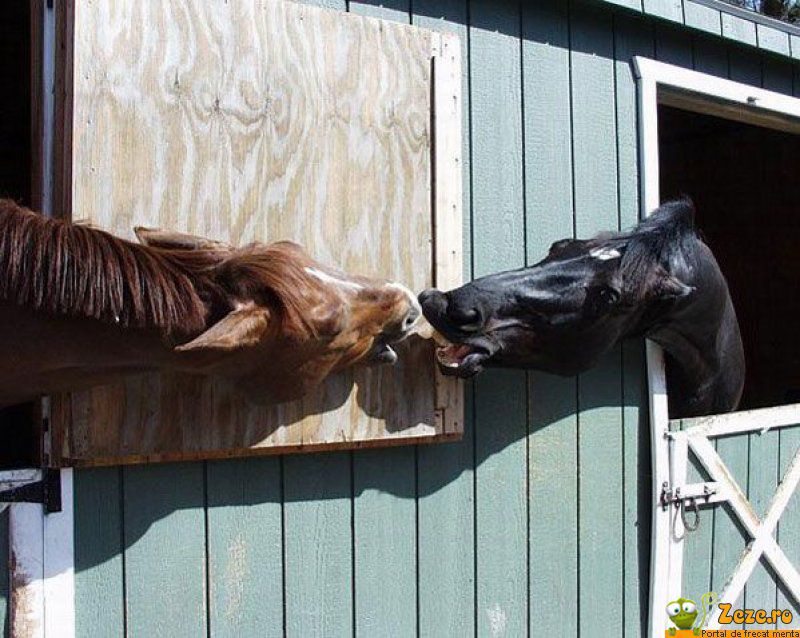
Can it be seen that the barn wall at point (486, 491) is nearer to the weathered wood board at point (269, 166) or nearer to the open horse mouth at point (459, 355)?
the weathered wood board at point (269, 166)

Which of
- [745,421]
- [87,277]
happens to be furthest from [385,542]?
[745,421]

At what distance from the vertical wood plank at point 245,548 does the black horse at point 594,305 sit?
541 millimetres

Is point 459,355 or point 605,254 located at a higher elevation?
point 605,254

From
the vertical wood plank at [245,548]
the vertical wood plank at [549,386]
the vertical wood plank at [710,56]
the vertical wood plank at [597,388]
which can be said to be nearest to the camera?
the vertical wood plank at [245,548]

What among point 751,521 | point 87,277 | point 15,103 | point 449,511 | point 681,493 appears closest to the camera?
point 87,277

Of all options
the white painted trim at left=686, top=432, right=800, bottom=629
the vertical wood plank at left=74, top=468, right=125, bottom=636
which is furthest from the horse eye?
the vertical wood plank at left=74, top=468, right=125, bottom=636

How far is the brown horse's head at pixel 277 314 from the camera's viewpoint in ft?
5.37

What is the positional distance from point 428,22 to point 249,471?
1.29m

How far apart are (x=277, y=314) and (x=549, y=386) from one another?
51.2 inches

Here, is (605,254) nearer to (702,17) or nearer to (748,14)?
(702,17)

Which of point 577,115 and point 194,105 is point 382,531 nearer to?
point 194,105

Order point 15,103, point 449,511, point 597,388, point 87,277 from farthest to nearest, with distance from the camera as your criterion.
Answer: point 15,103 → point 597,388 → point 449,511 → point 87,277

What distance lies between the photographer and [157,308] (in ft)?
5.25

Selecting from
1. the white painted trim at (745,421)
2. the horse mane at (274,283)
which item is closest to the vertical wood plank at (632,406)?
the white painted trim at (745,421)
